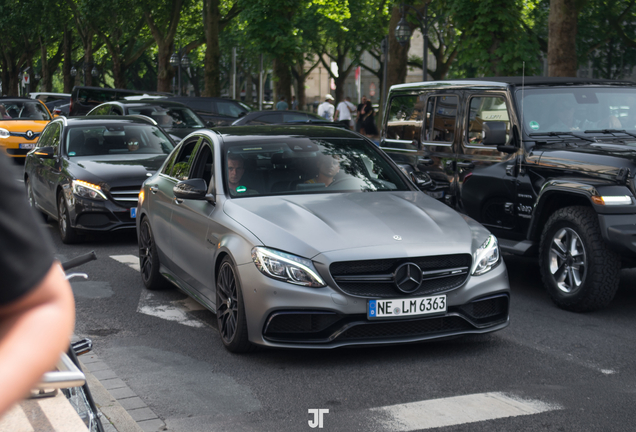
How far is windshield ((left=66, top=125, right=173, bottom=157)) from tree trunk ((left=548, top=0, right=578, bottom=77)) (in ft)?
25.1

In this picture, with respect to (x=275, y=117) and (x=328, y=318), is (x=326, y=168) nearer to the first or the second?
(x=328, y=318)

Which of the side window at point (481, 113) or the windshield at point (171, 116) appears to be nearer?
the side window at point (481, 113)

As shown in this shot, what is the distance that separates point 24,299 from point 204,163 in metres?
5.91

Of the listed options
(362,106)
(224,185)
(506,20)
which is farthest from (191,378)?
(362,106)

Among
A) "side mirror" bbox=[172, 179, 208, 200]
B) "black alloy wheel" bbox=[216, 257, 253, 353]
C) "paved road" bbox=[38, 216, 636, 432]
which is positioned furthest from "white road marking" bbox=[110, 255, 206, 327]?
"side mirror" bbox=[172, 179, 208, 200]

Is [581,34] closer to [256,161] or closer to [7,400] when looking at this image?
[256,161]

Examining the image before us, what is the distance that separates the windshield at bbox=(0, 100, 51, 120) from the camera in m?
23.5

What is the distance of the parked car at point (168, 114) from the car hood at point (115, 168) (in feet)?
21.1

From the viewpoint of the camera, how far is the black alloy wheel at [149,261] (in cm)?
757

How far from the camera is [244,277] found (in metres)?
5.30

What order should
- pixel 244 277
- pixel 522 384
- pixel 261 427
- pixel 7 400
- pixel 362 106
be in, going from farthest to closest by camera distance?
1. pixel 362 106
2. pixel 244 277
3. pixel 522 384
4. pixel 261 427
5. pixel 7 400

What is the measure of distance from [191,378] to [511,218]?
A: 12.4ft

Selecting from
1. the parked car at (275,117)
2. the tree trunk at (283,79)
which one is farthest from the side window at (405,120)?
the tree trunk at (283,79)

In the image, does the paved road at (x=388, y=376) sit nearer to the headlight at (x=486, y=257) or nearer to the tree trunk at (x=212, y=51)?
the headlight at (x=486, y=257)
